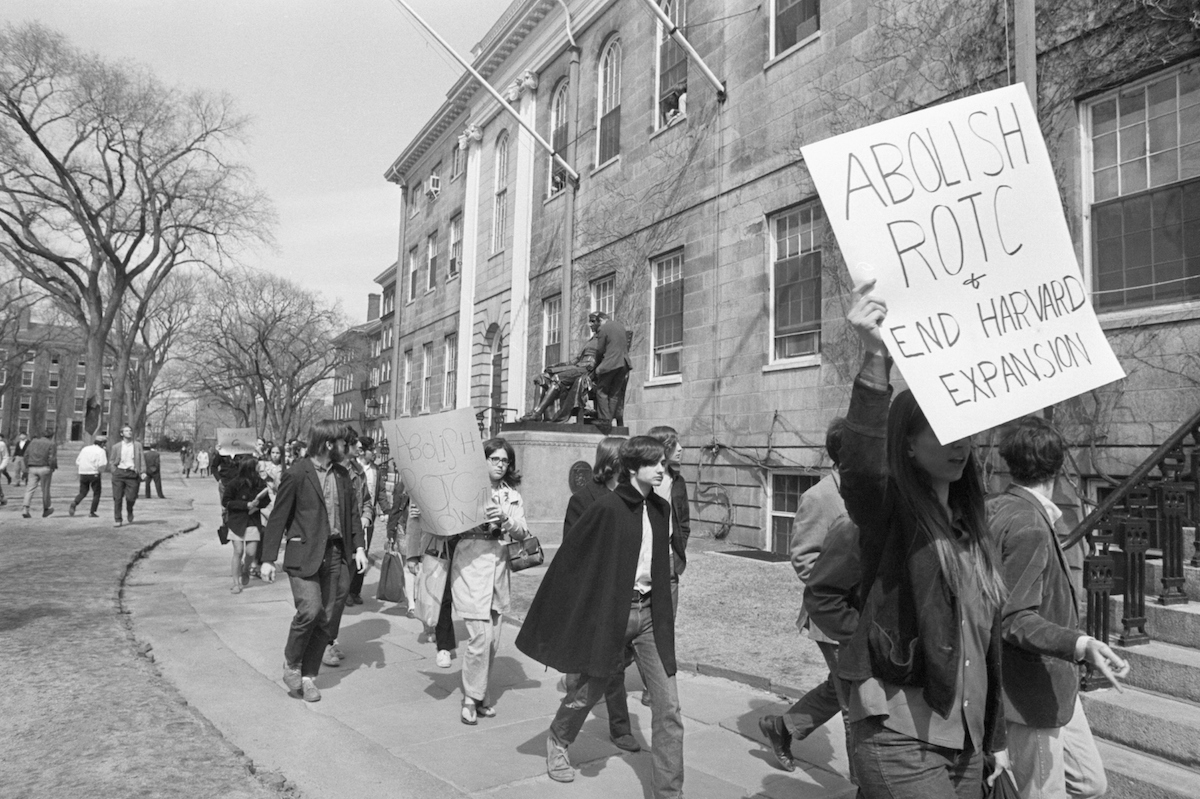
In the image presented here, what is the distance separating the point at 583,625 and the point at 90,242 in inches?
1287

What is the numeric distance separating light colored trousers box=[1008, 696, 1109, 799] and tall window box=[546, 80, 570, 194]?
19.8 meters

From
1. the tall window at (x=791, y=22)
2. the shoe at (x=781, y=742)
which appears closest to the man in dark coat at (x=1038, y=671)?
the shoe at (x=781, y=742)

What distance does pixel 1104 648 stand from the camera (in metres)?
2.29

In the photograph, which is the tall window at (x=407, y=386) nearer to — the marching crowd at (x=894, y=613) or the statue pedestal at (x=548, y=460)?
the statue pedestal at (x=548, y=460)

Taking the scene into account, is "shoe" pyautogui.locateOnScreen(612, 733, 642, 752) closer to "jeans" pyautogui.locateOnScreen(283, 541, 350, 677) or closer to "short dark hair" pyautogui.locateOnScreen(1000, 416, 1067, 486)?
"jeans" pyautogui.locateOnScreen(283, 541, 350, 677)

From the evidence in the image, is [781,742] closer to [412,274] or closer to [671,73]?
[671,73]

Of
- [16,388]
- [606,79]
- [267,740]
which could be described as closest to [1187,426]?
[267,740]

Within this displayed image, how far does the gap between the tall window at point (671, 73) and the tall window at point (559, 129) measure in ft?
14.8

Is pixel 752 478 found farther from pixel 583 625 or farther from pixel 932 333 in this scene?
pixel 932 333

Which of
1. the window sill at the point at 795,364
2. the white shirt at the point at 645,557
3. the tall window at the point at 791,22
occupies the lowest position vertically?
the white shirt at the point at 645,557

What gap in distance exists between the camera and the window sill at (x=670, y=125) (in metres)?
16.3

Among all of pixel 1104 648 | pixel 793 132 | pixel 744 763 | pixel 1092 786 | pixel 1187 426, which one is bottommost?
pixel 744 763

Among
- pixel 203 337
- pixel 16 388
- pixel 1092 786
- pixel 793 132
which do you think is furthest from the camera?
pixel 16 388

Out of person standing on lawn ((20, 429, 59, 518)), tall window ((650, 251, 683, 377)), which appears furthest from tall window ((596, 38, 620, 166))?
person standing on lawn ((20, 429, 59, 518))
